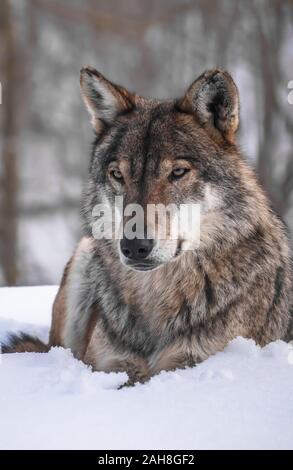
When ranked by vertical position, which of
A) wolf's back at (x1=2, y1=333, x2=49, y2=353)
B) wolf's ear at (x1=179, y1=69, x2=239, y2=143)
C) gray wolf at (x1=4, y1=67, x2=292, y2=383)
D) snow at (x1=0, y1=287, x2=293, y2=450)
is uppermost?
wolf's ear at (x1=179, y1=69, x2=239, y2=143)

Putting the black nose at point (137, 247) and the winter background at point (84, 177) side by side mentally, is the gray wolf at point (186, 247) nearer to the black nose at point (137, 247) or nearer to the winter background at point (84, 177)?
the black nose at point (137, 247)

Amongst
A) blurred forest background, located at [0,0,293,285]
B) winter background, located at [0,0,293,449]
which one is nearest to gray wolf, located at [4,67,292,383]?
winter background, located at [0,0,293,449]

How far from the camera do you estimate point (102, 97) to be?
3.96 meters

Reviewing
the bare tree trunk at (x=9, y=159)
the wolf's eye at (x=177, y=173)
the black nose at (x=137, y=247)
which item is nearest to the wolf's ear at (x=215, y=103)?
the wolf's eye at (x=177, y=173)

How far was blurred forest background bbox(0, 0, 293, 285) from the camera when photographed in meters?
13.3

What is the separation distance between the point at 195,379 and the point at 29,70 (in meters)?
14.0

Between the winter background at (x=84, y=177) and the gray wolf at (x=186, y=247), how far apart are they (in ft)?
0.93

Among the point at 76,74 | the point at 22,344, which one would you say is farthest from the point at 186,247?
the point at 76,74

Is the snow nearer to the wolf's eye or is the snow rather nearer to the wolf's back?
the wolf's back

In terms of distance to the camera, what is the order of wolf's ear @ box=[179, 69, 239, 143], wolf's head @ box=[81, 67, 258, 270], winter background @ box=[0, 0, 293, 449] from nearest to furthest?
winter background @ box=[0, 0, 293, 449]
wolf's head @ box=[81, 67, 258, 270]
wolf's ear @ box=[179, 69, 239, 143]

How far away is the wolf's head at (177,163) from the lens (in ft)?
11.3

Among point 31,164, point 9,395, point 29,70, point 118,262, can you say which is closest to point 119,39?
point 29,70

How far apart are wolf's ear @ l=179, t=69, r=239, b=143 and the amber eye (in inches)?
19.8

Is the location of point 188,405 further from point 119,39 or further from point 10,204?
point 119,39
